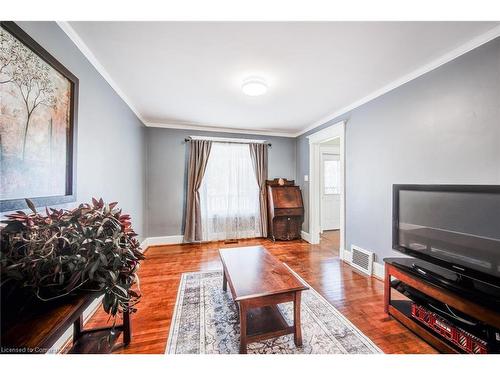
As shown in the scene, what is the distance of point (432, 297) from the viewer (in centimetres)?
144

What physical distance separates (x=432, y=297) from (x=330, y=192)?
151 inches

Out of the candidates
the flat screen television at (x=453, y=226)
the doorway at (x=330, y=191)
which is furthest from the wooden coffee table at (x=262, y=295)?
the doorway at (x=330, y=191)

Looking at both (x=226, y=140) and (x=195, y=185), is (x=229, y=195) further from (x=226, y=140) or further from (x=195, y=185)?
(x=226, y=140)

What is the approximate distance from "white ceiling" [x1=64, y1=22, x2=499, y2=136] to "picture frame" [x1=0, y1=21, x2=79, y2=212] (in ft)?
1.34

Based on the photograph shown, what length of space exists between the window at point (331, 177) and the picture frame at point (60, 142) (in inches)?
191

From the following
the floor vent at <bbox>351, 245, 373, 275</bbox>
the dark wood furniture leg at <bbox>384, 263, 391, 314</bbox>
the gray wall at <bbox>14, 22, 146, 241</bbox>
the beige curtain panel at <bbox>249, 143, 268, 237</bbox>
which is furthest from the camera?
the beige curtain panel at <bbox>249, 143, 268, 237</bbox>

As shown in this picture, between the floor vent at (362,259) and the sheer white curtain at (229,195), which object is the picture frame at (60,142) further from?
the floor vent at (362,259)

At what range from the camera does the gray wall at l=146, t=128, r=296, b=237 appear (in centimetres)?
368

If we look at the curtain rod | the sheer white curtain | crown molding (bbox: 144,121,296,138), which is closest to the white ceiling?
crown molding (bbox: 144,121,296,138)

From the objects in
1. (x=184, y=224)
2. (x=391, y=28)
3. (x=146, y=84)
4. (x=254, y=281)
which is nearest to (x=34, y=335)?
(x=254, y=281)

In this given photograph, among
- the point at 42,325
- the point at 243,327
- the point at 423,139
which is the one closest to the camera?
the point at 42,325

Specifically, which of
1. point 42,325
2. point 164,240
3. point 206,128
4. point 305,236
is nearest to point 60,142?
point 42,325

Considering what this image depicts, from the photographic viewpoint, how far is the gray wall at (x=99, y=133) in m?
1.35

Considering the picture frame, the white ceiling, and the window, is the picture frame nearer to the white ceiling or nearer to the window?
the white ceiling
